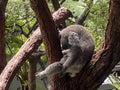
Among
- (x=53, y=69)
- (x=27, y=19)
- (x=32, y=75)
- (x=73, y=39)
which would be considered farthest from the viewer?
(x=27, y=19)

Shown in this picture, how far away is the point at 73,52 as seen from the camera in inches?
86.0

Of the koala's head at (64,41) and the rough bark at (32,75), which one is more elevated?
the koala's head at (64,41)

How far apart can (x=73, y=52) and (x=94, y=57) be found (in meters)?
0.22

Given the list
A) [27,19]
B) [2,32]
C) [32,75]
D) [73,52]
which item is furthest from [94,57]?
[27,19]

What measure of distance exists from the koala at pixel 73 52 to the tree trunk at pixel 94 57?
5cm

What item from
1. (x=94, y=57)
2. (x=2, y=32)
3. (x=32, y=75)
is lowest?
(x=32, y=75)

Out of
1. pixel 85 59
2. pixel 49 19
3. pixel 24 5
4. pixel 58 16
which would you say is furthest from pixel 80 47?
pixel 24 5

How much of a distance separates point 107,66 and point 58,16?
0.61m

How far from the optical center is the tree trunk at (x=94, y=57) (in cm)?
178

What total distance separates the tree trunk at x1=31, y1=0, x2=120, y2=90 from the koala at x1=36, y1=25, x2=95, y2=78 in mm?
51

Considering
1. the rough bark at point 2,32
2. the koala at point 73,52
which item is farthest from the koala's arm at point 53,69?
the rough bark at point 2,32

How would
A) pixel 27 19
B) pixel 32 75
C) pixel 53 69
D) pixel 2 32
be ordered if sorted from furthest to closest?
1. pixel 27 19
2. pixel 32 75
3. pixel 2 32
4. pixel 53 69

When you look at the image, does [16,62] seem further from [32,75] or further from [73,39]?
[32,75]

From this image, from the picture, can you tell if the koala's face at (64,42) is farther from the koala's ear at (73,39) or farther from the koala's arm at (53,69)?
the koala's arm at (53,69)
